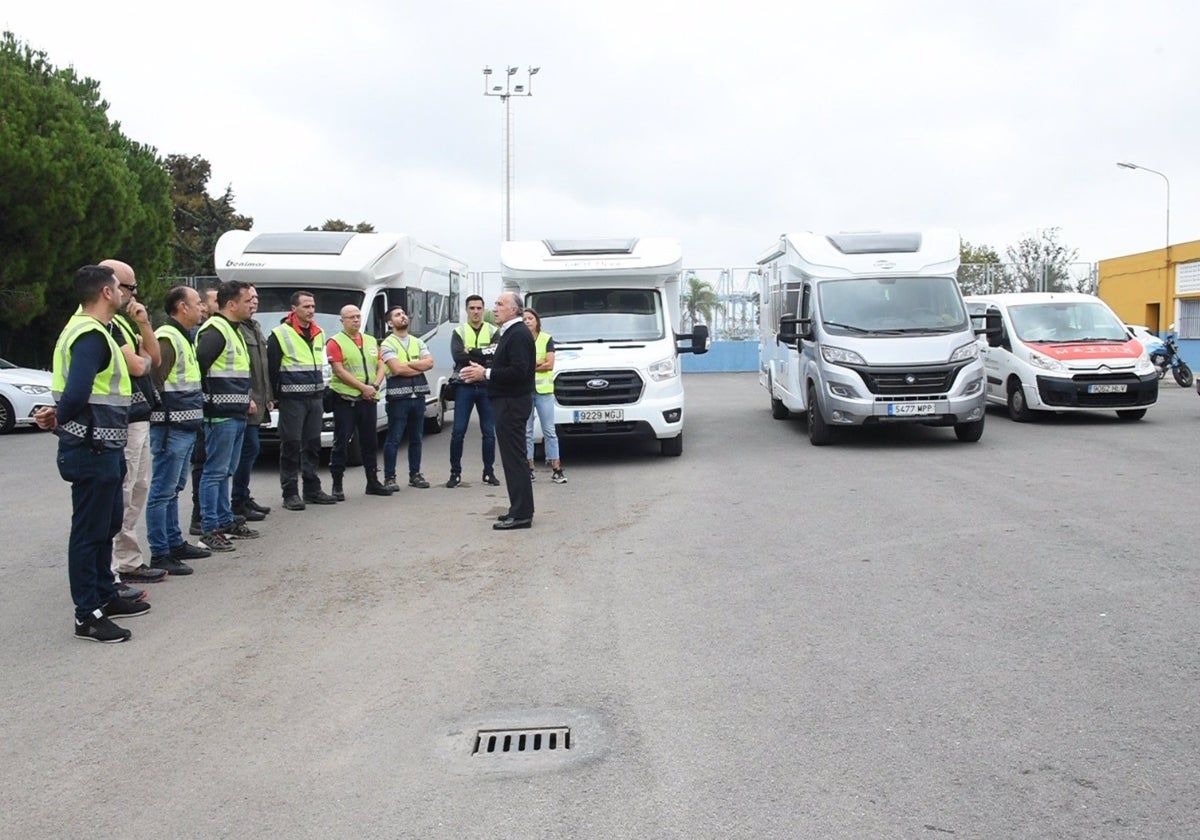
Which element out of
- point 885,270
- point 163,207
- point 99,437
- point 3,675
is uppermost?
point 163,207

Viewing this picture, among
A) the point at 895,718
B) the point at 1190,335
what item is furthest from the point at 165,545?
the point at 1190,335

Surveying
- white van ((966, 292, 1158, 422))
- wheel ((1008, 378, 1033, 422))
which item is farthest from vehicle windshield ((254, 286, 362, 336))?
wheel ((1008, 378, 1033, 422))

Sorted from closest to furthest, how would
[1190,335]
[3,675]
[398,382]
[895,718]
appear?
[895,718] < [3,675] < [398,382] < [1190,335]

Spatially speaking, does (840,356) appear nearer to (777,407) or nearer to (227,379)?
(777,407)

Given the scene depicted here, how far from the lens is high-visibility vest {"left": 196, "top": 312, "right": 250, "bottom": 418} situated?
→ 9.14 meters

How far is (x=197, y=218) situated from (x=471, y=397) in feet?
128

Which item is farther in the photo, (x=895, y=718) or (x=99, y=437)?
(x=99, y=437)

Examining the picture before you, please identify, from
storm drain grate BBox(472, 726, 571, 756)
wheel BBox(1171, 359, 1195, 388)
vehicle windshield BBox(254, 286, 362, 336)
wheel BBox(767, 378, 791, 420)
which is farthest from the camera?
wheel BBox(1171, 359, 1195, 388)

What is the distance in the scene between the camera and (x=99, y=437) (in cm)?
655

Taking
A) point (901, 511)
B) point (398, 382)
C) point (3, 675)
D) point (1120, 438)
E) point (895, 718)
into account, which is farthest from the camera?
point (1120, 438)

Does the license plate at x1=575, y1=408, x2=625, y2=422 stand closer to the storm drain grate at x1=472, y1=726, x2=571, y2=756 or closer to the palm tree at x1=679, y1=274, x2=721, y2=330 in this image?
the storm drain grate at x1=472, y1=726, x2=571, y2=756

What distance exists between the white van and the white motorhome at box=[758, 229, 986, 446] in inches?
44.8

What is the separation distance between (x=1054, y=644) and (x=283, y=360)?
7208mm

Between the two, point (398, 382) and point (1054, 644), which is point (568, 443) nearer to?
point (398, 382)
